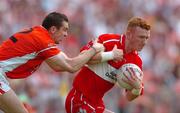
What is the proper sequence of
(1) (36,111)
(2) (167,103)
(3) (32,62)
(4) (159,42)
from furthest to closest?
(4) (159,42) → (2) (167,103) → (1) (36,111) → (3) (32,62)

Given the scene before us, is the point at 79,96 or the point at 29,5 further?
the point at 29,5

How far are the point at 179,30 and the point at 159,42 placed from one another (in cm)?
75

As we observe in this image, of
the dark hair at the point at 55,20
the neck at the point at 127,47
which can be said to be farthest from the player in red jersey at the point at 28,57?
the neck at the point at 127,47

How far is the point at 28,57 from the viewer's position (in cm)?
1045

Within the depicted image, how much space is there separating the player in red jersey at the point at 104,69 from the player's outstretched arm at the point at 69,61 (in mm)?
112

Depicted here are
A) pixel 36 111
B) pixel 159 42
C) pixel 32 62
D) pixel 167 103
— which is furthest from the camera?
pixel 159 42

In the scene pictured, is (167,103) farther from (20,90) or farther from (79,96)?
(79,96)

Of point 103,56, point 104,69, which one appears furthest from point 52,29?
point 104,69

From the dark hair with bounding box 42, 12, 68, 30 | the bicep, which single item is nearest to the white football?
the bicep

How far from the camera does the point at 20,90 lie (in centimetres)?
1527

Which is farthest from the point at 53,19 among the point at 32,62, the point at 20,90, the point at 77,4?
the point at 77,4

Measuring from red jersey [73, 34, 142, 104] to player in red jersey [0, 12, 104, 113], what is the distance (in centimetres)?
31

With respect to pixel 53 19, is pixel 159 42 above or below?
below

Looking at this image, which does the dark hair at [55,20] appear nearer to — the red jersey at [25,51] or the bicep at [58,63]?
the red jersey at [25,51]
